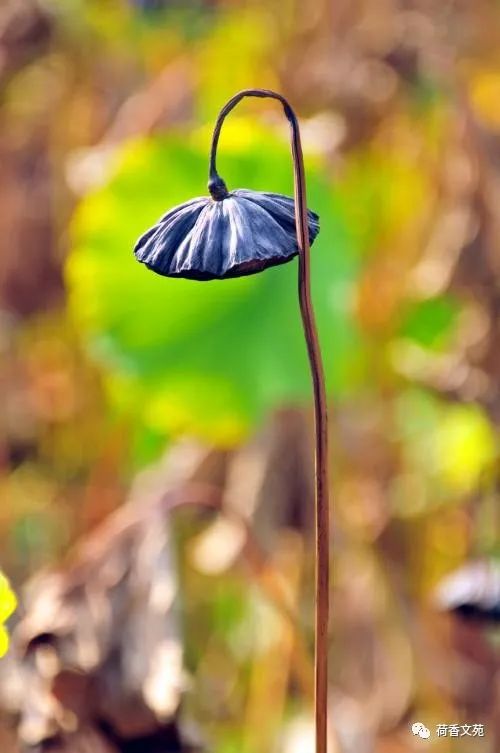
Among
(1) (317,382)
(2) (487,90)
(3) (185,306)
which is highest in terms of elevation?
(2) (487,90)

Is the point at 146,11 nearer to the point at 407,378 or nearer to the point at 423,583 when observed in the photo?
the point at 407,378

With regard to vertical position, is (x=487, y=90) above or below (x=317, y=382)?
above

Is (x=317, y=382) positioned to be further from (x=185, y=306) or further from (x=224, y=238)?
(x=185, y=306)

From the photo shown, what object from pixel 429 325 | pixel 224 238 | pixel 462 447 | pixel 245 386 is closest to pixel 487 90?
pixel 429 325

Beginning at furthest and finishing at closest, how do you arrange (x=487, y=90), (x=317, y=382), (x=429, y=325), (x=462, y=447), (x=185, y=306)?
1. (x=487, y=90)
2. (x=429, y=325)
3. (x=462, y=447)
4. (x=185, y=306)
5. (x=317, y=382)

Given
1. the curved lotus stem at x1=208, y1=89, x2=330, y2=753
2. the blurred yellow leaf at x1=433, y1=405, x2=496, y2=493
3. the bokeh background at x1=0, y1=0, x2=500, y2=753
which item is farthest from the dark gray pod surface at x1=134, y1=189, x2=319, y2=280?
the blurred yellow leaf at x1=433, y1=405, x2=496, y2=493

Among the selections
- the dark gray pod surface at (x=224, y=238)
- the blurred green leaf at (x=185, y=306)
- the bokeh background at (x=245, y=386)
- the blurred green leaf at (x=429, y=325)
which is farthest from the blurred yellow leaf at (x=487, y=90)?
the dark gray pod surface at (x=224, y=238)
